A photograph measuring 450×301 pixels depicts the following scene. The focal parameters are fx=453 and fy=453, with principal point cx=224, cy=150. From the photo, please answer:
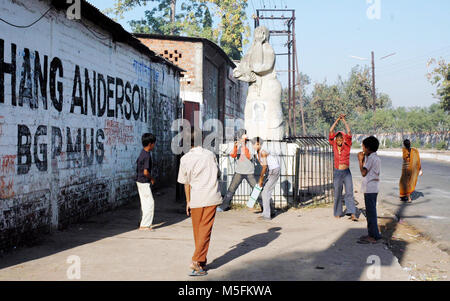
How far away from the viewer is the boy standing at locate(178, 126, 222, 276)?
208 inches

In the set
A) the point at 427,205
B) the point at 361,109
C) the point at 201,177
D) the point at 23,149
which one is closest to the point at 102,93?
the point at 23,149

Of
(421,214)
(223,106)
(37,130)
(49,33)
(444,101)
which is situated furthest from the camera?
(444,101)

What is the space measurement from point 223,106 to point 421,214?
18.1 metres

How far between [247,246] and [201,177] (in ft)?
6.82

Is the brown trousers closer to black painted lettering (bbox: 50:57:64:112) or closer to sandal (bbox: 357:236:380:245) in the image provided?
sandal (bbox: 357:236:380:245)

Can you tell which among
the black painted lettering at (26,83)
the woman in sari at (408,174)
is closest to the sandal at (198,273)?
the black painted lettering at (26,83)

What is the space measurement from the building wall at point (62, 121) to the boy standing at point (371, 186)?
5097 mm

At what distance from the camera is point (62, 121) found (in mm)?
7875

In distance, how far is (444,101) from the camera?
38.2m

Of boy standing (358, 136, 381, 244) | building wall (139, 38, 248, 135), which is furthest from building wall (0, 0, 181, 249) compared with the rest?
building wall (139, 38, 248, 135)

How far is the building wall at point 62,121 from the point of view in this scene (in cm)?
636

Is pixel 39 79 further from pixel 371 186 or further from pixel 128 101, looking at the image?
pixel 371 186
